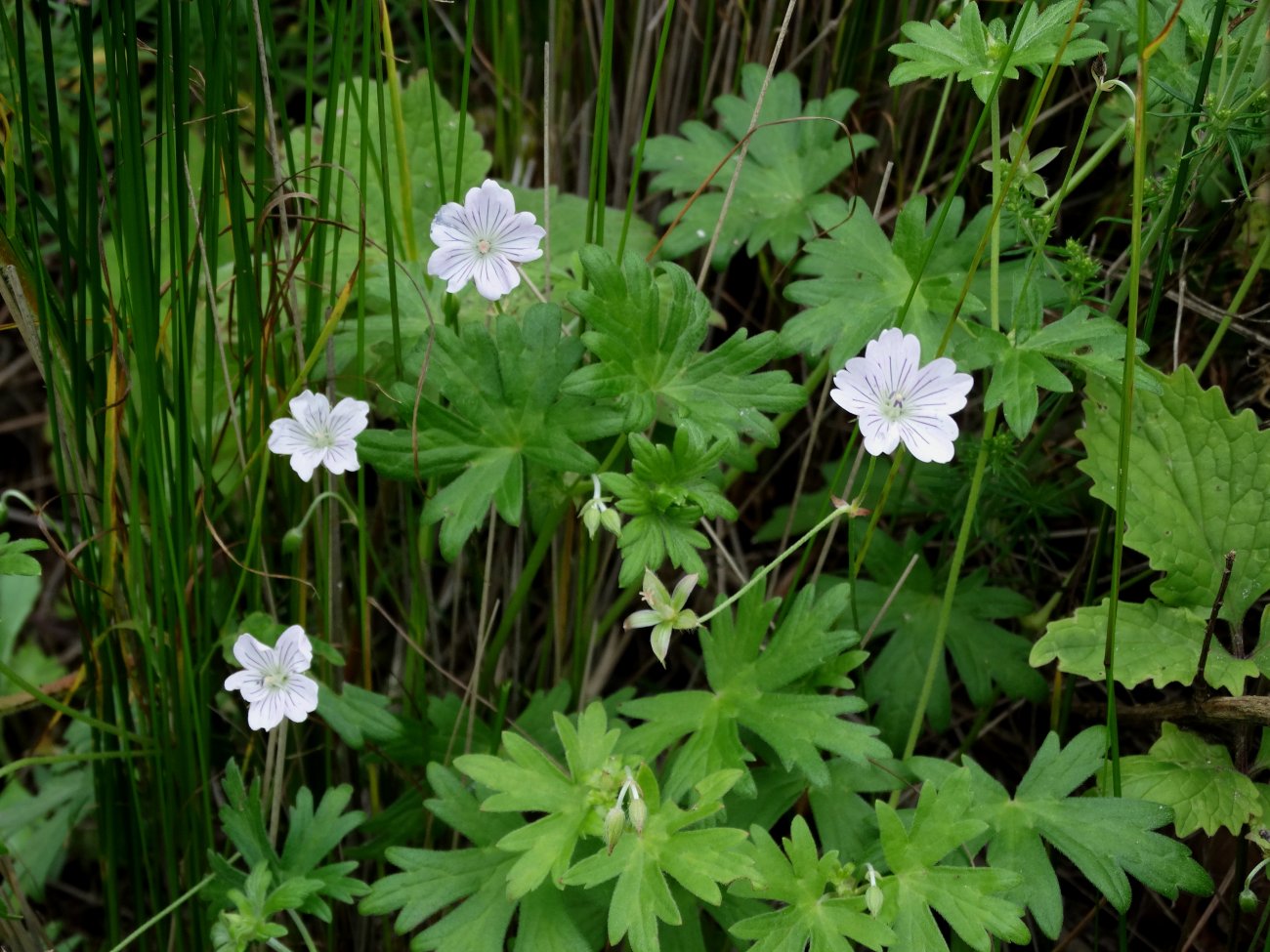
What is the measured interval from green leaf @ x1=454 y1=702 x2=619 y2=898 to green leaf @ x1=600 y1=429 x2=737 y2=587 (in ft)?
0.77

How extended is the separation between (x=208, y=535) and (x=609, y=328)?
740 mm

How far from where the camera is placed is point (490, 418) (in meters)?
1.70

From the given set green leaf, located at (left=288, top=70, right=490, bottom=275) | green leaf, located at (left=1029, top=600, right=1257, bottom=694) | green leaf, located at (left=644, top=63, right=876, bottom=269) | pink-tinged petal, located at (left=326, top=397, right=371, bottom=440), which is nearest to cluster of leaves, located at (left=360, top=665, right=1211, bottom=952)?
green leaf, located at (left=1029, top=600, right=1257, bottom=694)

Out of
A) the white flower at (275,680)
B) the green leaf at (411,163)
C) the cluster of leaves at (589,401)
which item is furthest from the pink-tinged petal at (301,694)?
the green leaf at (411,163)

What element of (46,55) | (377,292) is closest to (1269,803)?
(377,292)

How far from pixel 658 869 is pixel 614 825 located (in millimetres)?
119

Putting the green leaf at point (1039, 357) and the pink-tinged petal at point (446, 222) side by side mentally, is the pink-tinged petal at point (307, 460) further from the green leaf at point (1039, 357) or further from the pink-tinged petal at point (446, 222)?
the green leaf at point (1039, 357)

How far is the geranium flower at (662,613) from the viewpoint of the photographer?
147cm

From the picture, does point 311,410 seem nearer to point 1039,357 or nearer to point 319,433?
point 319,433

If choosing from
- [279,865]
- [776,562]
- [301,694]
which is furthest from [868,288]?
[279,865]

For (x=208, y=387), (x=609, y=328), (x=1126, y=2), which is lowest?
(x=208, y=387)

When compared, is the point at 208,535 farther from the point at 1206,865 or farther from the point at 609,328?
the point at 1206,865

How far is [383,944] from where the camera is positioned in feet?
6.20

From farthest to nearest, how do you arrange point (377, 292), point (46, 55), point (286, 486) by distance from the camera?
point (286, 486) → point (377, 292) → point (46, 55)
